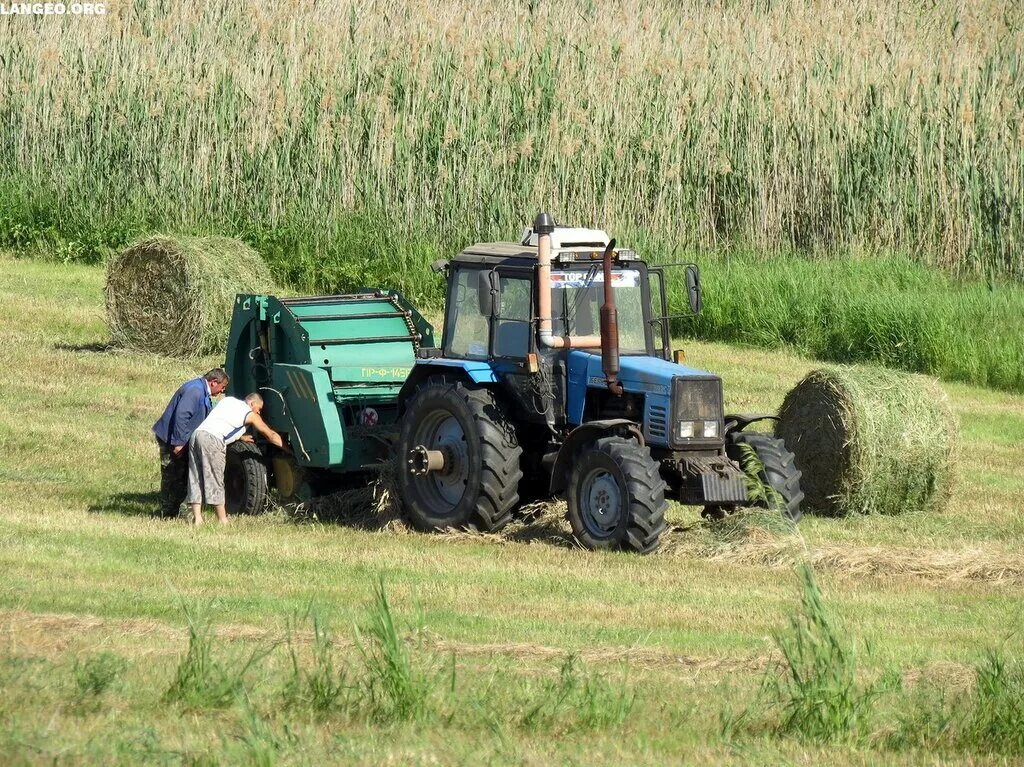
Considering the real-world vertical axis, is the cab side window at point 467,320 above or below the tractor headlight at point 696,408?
above

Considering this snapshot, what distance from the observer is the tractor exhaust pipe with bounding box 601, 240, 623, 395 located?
37.5 feet

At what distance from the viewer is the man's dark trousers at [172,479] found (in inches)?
524

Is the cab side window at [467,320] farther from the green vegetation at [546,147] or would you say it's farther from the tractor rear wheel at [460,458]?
the green vegetation at [546,147]

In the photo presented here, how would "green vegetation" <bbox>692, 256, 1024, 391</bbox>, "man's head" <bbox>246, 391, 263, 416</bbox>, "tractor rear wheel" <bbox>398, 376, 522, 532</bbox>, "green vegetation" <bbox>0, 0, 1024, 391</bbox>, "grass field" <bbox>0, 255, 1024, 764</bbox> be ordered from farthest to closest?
1. "green vegetation" <bbox>0, 0, 1024, 391</bbox>
2. "green vegetation" <bbox>692, 256, 1024, 391</bbox>
3. "man's head" <bbox>246, 391, 263, 416</bbox>
4. "tractor rear wheel" <bbox>398, 376, 522, 532</bbox>
5. "grass field" <bbox>0, 255, 1024, 764</bbox>

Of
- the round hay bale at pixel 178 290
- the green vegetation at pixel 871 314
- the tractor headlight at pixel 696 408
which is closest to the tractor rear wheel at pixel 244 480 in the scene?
the tractor headlight at pixel 696 408

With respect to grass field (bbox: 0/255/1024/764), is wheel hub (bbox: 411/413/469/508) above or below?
above

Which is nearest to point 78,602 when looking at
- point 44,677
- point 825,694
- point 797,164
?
point 44,677

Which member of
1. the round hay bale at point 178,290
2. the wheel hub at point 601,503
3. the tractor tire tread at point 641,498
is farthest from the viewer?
the round hay bale at point 178,290

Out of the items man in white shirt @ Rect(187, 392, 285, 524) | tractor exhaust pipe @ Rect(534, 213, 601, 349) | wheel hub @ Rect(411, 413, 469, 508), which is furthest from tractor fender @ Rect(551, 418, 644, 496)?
man in white shirt @ Rect(187, 392, 285, 524)

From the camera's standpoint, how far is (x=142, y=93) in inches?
966

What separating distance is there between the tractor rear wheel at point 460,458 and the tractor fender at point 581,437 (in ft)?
1.26

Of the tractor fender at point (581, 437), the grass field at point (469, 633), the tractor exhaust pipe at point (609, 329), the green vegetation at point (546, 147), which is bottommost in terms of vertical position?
the grass field at point (469, 633)

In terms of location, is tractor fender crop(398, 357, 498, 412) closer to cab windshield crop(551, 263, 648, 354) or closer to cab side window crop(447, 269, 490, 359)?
cab side window crop(447, 269, 490, 359)

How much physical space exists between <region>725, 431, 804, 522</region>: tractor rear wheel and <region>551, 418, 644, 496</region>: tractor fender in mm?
763
